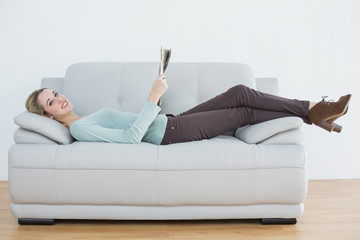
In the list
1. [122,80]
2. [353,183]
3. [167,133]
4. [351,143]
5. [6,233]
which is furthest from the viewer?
[351,143]

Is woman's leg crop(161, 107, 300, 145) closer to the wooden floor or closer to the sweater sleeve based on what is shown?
the sweater sleeve

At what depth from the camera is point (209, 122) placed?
7.73ft

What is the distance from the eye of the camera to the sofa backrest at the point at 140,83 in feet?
9.09

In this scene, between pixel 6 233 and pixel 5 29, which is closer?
pixel 6 233

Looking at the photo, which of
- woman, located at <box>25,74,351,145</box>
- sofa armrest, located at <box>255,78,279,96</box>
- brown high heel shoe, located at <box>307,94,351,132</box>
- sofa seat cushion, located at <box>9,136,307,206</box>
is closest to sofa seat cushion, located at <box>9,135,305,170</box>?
sofa seat cushion, located at <box>9,136,307,206</box>

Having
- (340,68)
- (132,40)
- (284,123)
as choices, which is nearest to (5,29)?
(132,40)

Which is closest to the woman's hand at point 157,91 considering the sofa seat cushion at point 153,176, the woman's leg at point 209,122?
the woman's leg at point 209,122

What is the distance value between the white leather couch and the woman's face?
0.76ft

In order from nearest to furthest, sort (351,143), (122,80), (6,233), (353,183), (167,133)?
(6,233) → (167,133) → (122,80) → (353,183) → (351,143)

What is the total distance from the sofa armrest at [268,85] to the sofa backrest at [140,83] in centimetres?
7

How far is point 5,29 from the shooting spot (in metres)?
3.34

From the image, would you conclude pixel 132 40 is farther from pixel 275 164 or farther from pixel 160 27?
pixel 275 164

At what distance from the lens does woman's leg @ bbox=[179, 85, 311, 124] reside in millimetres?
2311

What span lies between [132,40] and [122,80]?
27.1 inches
